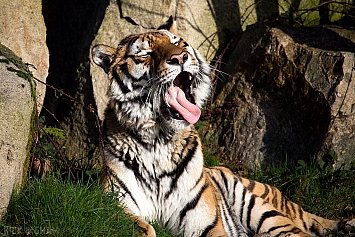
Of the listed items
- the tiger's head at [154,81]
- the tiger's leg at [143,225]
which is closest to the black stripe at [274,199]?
the tiger's head at [154,81]

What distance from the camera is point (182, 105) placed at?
4.94 meters

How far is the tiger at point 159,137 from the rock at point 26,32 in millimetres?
1087

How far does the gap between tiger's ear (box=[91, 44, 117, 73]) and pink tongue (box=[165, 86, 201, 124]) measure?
2.19ft

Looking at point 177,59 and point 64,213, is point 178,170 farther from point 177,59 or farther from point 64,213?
point 64,213

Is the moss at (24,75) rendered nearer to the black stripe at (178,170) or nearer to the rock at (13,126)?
the rock at (13,126)

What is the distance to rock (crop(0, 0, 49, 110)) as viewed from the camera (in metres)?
5.88

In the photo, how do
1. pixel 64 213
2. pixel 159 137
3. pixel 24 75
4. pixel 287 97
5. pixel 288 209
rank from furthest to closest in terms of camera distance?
pixel 287 97
pixel 288 209
pixel 159 137
pixel 24 75
pixel 64 213

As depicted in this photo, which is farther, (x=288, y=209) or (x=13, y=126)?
(x=288, y=209)

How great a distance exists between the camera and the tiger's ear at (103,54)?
520 cm

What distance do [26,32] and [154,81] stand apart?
5.69 feet

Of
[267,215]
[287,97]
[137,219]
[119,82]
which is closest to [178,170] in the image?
[137,219]

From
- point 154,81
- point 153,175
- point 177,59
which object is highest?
point 177,59

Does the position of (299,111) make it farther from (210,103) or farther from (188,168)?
(188,168)

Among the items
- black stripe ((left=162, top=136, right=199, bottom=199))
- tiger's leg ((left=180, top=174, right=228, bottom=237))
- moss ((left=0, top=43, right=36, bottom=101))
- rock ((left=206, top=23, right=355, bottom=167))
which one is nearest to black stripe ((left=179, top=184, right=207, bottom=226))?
tiger's leg ((left=180, top=174, right=228, bottom=237))
